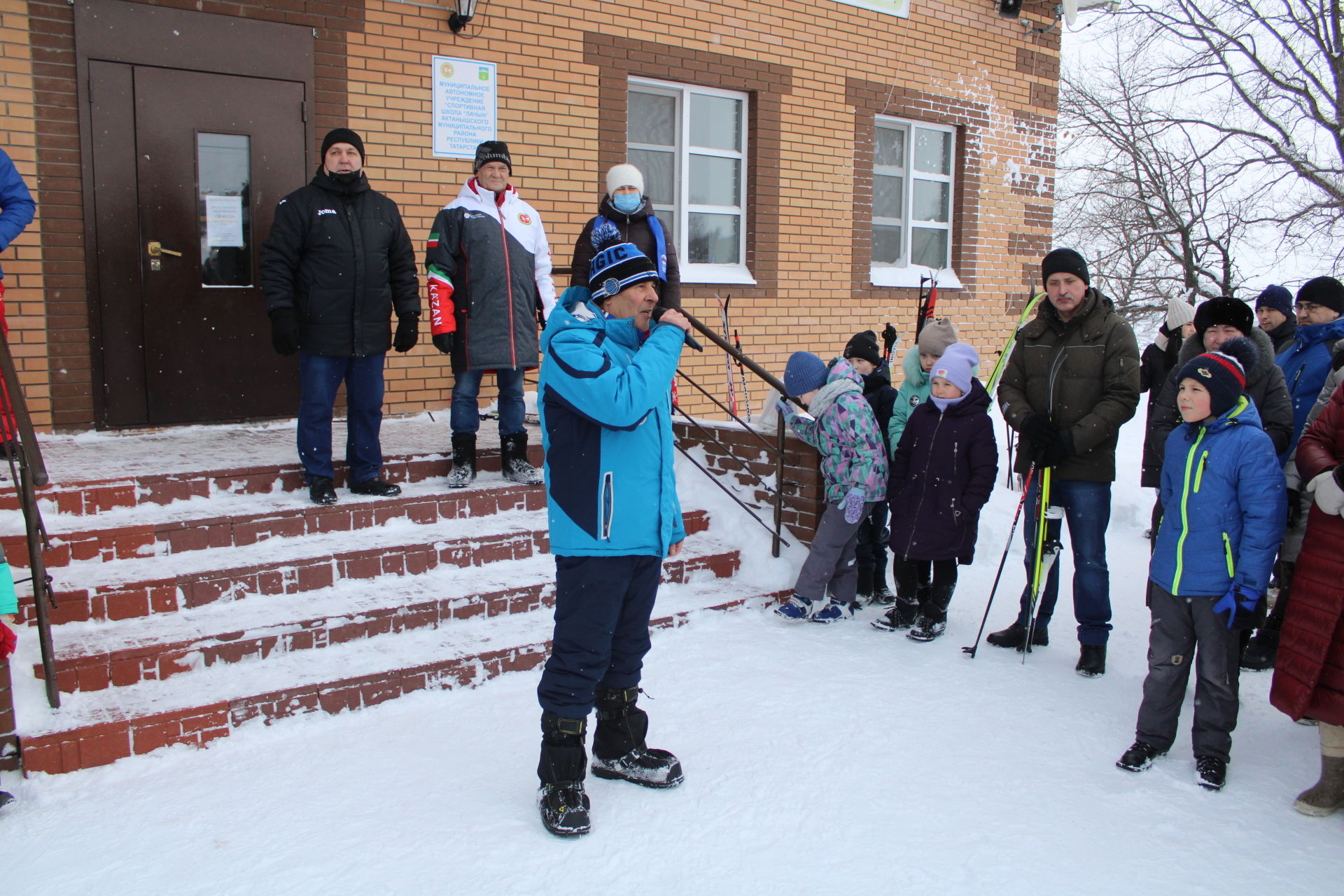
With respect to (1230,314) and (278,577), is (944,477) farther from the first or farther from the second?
(278,577)

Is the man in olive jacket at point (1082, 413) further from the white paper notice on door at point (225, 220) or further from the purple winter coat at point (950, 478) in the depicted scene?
the white paper notice on door at point (225, 220)

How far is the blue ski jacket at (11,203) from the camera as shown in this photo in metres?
3.95

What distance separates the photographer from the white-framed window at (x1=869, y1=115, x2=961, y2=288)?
8680 millimetres

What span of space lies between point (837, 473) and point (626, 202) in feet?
5.93

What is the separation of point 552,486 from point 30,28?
439cm

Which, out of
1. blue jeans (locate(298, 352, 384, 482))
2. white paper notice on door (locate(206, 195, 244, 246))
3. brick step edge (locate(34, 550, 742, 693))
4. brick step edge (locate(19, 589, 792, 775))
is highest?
white paper notice on door (locate(206, 195, 244, 246))

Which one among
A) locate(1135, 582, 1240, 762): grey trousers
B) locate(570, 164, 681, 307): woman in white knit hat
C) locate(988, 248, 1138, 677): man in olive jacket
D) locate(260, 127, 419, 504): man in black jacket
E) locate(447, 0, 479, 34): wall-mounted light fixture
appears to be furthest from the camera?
locate(447, 0, 479, 34): wall-mounted light fixture

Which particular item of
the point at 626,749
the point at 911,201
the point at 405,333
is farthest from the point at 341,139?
the point at 911,201

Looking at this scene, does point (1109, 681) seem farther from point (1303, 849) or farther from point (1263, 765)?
point (1303, 849)

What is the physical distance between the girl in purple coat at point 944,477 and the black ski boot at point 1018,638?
252mm

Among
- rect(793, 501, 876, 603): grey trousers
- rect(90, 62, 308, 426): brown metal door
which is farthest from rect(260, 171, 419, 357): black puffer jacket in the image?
rect(793, 501, 876, 603): grey trousers

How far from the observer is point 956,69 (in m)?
8.82

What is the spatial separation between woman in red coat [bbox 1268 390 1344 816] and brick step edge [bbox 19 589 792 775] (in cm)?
268

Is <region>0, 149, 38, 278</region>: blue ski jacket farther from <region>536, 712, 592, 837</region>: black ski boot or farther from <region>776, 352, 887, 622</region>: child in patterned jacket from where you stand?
<region>776, 352, 887, 622</region>: child in patterned jacket
